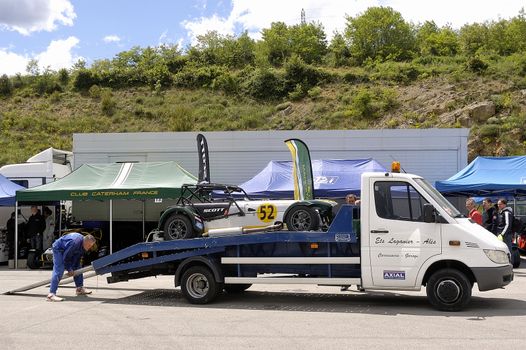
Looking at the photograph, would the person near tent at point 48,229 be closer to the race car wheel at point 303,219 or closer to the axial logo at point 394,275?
the race car wheel at point 303,219

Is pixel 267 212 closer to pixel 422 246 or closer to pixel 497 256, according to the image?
pixel 422 246

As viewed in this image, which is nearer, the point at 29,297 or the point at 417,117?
the point at 29,297

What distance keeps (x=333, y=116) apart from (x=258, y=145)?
25052 mm

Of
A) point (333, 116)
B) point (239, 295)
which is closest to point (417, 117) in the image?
point (333, 116)

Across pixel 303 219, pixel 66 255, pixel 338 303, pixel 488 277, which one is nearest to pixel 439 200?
pixel 488 277

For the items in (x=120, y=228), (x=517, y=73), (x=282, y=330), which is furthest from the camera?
(x=517, y=73)

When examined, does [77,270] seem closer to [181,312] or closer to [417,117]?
[181,312]

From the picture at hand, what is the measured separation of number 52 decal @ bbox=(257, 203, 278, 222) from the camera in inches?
468

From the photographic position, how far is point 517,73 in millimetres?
51375

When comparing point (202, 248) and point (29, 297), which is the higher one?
point (202, 248)

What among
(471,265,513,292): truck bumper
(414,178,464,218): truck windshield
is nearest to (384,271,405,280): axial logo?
(471,265,513,292): truck bumper

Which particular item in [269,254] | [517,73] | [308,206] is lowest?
[269,254]

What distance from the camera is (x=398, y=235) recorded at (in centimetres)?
977

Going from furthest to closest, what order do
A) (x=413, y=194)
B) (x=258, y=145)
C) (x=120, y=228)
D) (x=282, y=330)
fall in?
(x=258, y=145)
(x=120, y=228)
(x=413, y=194)
(x=282, y=330)
